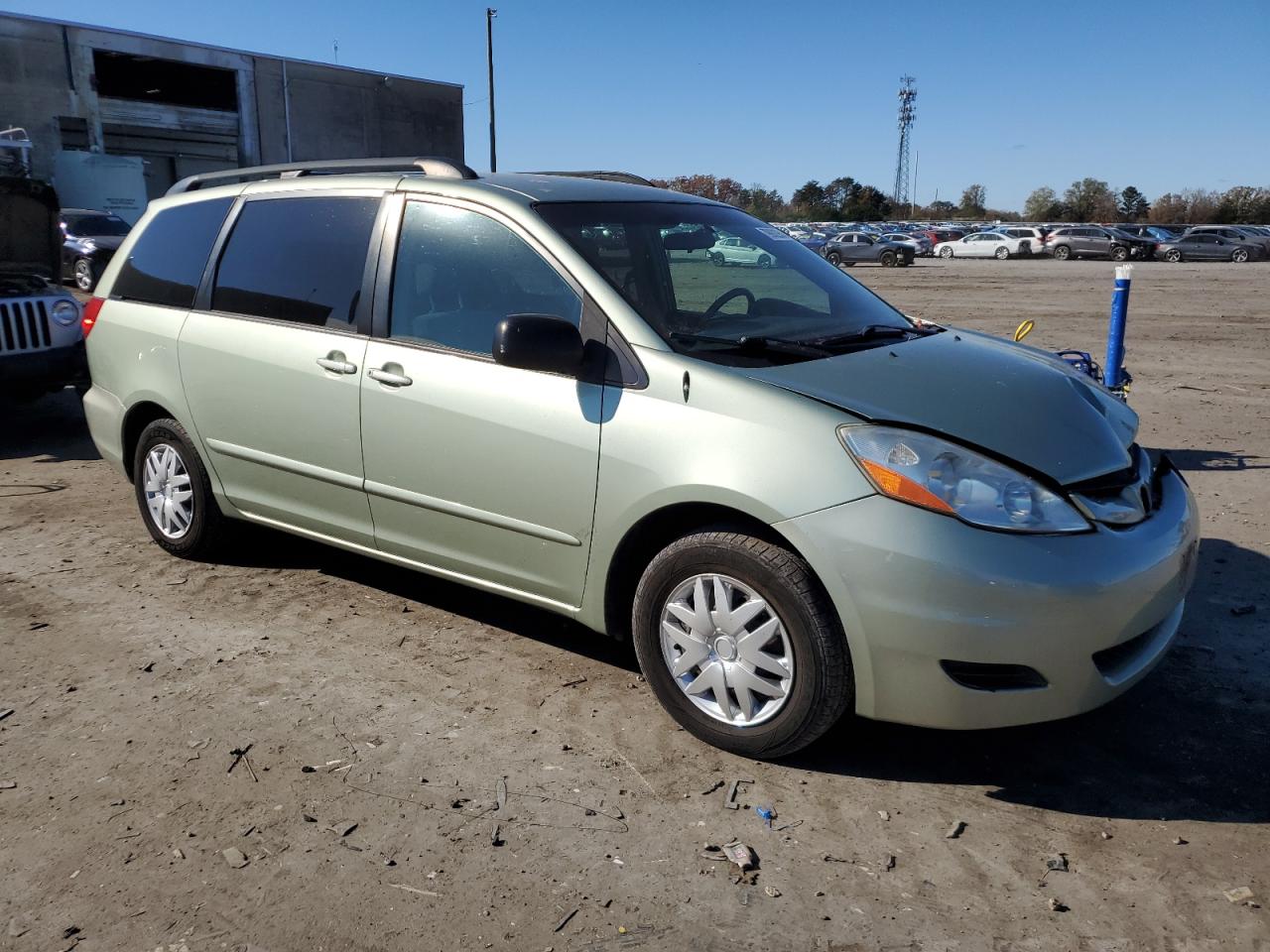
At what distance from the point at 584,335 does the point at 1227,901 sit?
2449 millimetres

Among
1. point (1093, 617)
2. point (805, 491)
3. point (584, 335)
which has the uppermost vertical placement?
point (584, 335)

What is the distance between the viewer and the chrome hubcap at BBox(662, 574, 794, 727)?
3.12 metres

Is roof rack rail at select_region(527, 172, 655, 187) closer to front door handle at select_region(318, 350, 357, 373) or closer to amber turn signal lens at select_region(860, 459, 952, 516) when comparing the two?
front door handle at select_region(318, 350, 357, 373)

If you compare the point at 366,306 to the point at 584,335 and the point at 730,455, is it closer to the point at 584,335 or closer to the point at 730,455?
the point at 584,335

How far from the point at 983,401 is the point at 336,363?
2.44 meters

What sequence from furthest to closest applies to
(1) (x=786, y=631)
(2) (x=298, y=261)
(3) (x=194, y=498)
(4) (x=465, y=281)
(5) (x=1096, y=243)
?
(5) (x=1096, y=243) → (3) (x=194, y=498) → (2) (x=298, y=261) → (4) (x=465, y=281) → (1) (x=786, y=631)

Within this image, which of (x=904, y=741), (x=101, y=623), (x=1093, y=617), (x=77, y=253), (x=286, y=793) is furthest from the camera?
(x=77, y=253)

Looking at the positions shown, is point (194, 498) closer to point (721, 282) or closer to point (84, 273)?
point (721, 282)

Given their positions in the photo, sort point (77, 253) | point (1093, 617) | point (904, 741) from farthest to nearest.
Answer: point (77, 253), point (904, 741), point (1093, 617)

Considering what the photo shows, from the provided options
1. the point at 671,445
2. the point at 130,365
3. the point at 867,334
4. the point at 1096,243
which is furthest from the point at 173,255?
the point at 1096,243

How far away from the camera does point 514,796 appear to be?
307 cm

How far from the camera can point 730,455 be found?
10.2ft

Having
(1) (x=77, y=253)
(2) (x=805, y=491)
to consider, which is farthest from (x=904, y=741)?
(1) (x=77, y=253)

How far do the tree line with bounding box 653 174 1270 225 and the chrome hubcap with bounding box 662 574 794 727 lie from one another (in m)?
64.7
